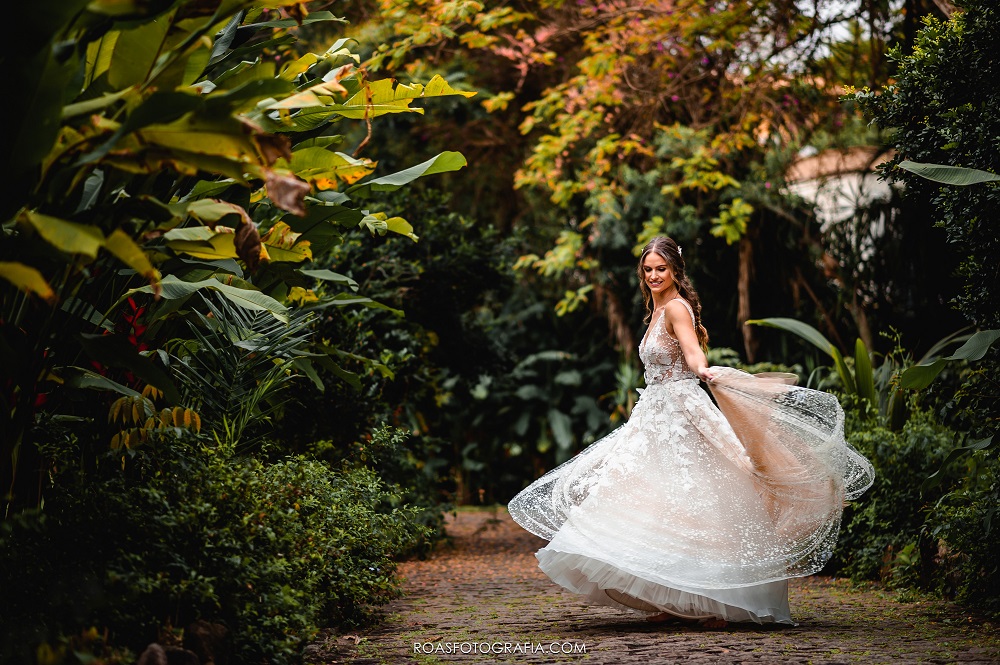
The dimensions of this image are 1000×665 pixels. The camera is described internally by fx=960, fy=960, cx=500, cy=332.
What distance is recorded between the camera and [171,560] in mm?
3336

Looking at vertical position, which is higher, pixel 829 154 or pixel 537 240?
pixel 829 154

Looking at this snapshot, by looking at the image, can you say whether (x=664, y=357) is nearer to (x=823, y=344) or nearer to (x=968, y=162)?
(x=968, y=162)

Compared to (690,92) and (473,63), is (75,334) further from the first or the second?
(473,63)

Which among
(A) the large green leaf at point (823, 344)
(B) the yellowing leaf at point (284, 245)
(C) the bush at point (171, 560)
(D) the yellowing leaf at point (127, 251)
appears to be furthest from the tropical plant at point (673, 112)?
(D) the yellowing leaf at point (127, 251)

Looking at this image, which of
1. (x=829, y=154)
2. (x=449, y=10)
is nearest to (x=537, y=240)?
(x=829, y=154)

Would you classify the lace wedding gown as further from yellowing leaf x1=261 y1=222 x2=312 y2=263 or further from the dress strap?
yellowing leaf x1=261 y1=222 x2=312 y2=263

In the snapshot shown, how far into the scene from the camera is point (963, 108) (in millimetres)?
4816

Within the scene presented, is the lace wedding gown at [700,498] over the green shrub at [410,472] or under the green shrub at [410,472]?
over

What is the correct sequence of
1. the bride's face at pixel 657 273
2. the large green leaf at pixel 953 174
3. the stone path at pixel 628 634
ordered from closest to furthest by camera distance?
the stone path at pixel 628 634 → the large green leaf at pixel 953 174 → the bride's face at pixel 657 273

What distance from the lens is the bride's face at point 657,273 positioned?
5.12 metres

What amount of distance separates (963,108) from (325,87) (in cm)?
318

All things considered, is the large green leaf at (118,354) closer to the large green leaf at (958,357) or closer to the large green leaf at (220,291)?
the large green leaf at (220,291)

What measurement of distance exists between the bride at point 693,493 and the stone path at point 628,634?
0.82ft

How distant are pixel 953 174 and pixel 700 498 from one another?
192 cm
